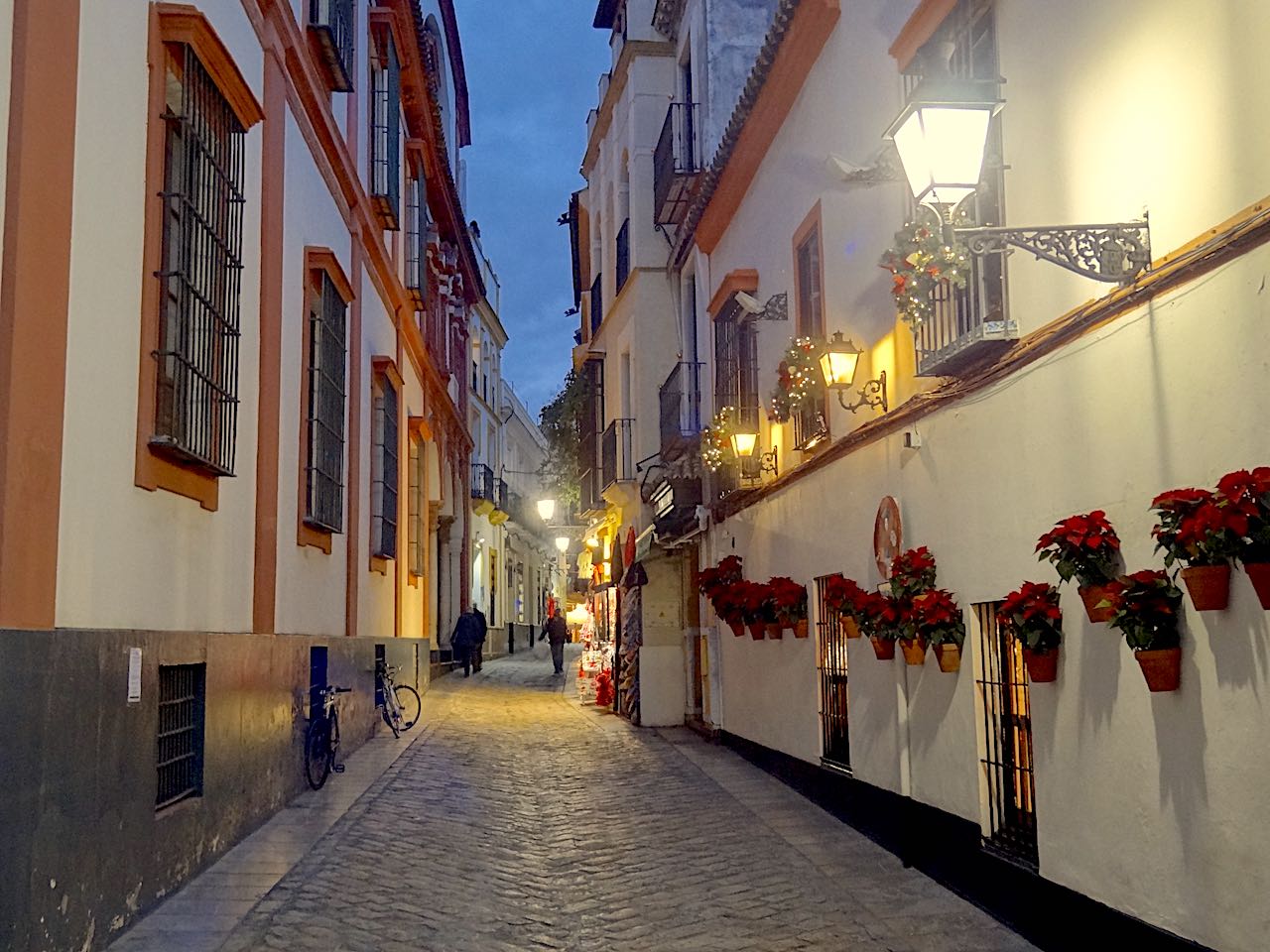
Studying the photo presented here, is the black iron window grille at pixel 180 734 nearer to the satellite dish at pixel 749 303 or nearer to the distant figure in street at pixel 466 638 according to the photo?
the satellite dish at pixel 749 303

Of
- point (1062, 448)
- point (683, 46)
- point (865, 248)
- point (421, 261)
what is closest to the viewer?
point (1062, 448)

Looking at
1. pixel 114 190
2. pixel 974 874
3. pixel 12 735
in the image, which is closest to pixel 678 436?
pixel 974 874

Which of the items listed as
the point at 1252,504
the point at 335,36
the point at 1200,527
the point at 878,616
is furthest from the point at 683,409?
the point at 1252,504

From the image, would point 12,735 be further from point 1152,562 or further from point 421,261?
point 421,261

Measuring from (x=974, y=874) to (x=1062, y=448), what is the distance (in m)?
2.57

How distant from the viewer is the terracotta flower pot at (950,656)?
754 cm

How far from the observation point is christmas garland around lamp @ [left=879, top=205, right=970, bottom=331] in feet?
20.5

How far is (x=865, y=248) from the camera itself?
943cm

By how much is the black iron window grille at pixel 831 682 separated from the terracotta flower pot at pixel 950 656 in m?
2.59

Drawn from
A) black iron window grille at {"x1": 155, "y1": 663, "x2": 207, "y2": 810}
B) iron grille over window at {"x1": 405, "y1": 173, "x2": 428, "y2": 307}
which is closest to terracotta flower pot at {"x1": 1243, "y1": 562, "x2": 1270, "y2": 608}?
black iron window grille at {"x1": 155, "y1": 663, "x2": 207, "y2": 810}

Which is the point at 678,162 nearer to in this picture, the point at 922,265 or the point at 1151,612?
the point at 922,265

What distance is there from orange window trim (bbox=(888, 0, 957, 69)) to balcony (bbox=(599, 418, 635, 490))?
11.2 meters

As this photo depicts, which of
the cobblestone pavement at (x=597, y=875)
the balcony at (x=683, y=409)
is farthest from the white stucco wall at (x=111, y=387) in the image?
the balcony at (x=683, y=409)

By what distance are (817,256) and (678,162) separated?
20.8 ft
